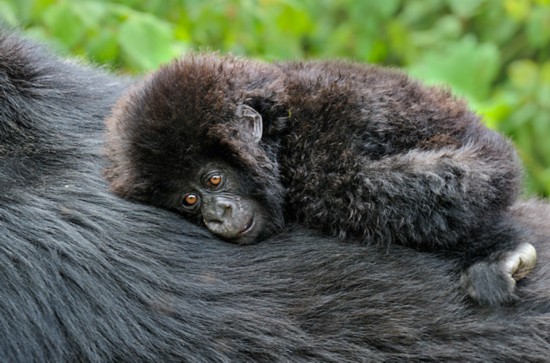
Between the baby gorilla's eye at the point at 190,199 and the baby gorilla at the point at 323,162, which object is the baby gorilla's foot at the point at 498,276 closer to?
the baby gorilla at the point at 323,162

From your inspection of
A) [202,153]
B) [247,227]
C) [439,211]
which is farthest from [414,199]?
[202,153]

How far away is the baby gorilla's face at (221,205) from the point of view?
2.42 m

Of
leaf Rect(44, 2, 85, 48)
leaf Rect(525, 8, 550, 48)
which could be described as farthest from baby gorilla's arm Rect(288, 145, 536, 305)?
leaf Rect(525, 8, 550, 48)

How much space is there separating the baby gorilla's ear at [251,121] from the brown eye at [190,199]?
9.1 inches

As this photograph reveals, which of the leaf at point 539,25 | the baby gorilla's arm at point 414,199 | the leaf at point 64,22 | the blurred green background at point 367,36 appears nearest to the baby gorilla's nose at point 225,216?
the baby gorilla's arm at point 414,199

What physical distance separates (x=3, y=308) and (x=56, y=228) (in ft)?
0.80

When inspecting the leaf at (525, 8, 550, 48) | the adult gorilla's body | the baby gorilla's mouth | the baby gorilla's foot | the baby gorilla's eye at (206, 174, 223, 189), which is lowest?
the adult gorilla's body

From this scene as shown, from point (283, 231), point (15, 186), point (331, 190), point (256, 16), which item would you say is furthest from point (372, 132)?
point (256, 16)

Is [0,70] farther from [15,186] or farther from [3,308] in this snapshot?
[3,308]

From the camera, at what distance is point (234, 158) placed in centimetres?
248

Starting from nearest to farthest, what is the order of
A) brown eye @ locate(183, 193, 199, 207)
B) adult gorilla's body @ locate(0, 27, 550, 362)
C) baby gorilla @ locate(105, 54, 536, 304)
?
adult gorilla's body @ locate(0, 27, 550, 362)
baby gorilla @ locate(105, 54, 536, 304)
brown eye @ locate(183, 193, 199, 207)

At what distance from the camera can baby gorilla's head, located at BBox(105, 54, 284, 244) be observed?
8.04 feet

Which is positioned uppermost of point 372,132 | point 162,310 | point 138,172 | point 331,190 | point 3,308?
point 372,132

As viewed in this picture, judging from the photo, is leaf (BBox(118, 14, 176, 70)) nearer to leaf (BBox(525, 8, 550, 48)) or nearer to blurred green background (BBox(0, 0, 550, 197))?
blurred green background (BBox(0, 0, 550, 197))
